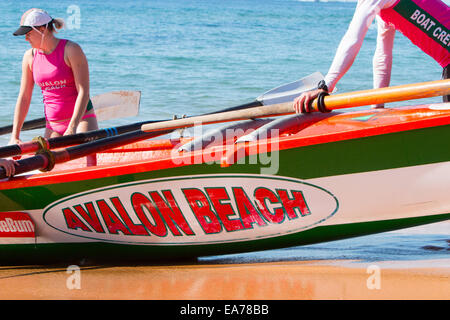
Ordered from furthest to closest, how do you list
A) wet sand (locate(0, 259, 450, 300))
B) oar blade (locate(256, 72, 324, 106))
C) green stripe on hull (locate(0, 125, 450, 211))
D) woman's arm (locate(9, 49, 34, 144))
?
1. oar blade (locate(256, 72, 324, 106))
2. woman's arm (locate(9, 49, 34, 144))
3. green stripe on hull (locate(0, 125, 450, 211))
4. wet sand (locate(0, 259, 450, 300))

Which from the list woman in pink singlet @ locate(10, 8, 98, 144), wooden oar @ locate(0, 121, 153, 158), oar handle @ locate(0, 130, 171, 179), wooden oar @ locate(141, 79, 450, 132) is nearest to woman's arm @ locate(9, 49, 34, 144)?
woman in pink singlet @ locate(10, 8, 98, 144)

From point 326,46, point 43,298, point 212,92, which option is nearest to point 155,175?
point 43,298

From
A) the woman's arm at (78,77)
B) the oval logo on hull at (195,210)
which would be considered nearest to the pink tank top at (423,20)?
the oval logo on hull at (195,210)

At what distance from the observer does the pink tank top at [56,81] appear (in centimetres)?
469

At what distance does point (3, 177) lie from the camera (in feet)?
12.9

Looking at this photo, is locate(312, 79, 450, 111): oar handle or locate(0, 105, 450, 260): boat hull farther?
locate(0, 105, 450, 260): boat hull

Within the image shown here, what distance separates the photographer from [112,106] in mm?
6191

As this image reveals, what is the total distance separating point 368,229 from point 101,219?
5.68 feet

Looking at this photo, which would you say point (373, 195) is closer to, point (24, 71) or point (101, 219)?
point (101, 219)

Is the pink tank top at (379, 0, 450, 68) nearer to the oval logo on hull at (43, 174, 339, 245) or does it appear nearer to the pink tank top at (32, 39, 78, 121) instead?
the oval logo on hull at (43, 174, 339, 245)

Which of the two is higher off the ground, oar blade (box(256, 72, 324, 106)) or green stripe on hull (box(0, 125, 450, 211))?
oar blade (box(256, 72, 324, 106))

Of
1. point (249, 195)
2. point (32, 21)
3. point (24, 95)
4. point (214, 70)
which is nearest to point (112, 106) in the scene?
point (24, 95)

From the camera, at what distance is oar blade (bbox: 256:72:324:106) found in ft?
17.4

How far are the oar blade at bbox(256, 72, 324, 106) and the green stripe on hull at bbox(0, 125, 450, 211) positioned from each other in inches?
64.8
